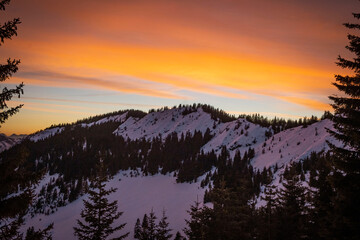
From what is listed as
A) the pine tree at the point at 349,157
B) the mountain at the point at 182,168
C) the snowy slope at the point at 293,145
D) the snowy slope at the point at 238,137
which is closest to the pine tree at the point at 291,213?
the pine tree at the point at 349,157

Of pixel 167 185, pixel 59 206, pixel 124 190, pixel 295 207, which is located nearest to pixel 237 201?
pixel 295 207

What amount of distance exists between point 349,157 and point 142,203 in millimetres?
127540

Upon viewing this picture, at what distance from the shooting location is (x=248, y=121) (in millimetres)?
180750

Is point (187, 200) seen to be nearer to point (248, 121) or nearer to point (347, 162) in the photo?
point (248, 121)

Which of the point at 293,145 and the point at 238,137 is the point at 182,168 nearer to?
the point at 238,137

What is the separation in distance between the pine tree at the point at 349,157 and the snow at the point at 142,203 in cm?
9043

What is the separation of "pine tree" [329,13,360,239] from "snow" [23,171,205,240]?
297 feet

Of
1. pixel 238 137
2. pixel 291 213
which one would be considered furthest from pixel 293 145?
pixel 291 213

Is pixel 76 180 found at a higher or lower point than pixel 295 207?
lower

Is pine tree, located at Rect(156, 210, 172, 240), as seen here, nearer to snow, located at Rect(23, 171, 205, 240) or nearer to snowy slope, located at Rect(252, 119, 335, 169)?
snow, located at Rect(23, 171, 205, 240)

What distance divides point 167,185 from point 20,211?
139 meters

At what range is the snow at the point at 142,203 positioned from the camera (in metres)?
111

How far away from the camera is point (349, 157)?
11.9 meters

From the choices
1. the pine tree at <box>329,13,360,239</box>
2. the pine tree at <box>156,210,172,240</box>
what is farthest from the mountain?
the pine tree at <box>329,13,360,239</box>
